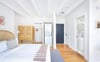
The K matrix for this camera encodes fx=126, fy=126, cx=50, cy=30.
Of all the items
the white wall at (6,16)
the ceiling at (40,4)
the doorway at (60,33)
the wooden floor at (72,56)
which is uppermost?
the ceiling at (40,4)

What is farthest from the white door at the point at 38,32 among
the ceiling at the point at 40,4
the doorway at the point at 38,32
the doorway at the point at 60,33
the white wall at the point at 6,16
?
the ceiling at the point at 40,4

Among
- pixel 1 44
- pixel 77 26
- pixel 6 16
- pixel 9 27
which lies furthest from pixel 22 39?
pixel 1 44

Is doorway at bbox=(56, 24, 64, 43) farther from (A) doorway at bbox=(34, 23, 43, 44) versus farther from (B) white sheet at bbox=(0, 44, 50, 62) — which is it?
(B) white sheet at bbox=(0, 44, 50, 62)

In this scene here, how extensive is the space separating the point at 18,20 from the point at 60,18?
378 cm

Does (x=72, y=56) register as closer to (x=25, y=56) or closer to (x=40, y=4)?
(x=40, y=4)

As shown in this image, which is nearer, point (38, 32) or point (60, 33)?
point (38, 32)

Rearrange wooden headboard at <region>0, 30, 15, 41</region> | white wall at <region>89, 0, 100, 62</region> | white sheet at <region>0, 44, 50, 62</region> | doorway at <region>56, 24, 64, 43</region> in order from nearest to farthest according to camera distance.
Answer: white sheet at <region>0, 44, 50, 62</region> < white wall at <region>89, 0, 100, 62</region> < wooden headboard at <region>0, 30, 15, 41</region> < doorway at <region>56, 24, 64, 43</region>

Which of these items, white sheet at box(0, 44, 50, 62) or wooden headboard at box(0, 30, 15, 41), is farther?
wooden headboard at box(0, 30, 15, 41)

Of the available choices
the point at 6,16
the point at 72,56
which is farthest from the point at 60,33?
the point at 6,16

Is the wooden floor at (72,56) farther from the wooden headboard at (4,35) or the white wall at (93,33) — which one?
the wooden headboard at (4,35)

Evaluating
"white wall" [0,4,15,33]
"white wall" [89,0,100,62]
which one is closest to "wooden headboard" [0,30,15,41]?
"white wall" [0,4,15,33]

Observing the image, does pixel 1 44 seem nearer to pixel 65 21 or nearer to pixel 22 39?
pixel 22 39

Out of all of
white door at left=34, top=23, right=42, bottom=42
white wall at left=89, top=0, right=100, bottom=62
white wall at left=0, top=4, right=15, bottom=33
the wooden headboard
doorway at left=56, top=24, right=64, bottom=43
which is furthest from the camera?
doorway at left=56, top=24, right=64, bottom=43

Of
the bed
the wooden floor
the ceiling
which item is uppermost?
the ceiling
